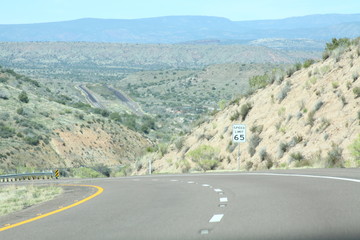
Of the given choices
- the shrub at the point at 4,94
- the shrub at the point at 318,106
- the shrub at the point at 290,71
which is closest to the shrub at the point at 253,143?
the shrub at the point at 318,106

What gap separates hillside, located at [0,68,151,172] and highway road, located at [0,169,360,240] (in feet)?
181

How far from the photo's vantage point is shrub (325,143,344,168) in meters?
28.9

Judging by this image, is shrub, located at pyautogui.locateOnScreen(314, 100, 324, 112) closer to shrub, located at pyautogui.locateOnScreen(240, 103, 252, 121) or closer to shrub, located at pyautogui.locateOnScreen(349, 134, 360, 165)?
shrub, located at pyautogui.locateOnScreen(349, 134, 360, 165)

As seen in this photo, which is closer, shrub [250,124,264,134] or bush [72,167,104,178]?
shrub [250,124,264,134]

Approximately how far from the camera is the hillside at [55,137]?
75.9 metres

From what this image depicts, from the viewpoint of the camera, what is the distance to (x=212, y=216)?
39.5 ft

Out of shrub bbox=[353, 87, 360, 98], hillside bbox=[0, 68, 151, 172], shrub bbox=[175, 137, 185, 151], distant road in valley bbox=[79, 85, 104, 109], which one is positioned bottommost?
distant road in valley bbox=[79, 85, 104, 109]

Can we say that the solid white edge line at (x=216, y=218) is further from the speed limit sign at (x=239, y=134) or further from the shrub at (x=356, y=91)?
the shrub at (x=356, y=91)

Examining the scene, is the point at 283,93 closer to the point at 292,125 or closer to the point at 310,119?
the point at 292,125

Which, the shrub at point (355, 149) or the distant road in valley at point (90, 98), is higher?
the shrub at point (355, 149)

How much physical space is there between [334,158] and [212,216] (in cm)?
1836

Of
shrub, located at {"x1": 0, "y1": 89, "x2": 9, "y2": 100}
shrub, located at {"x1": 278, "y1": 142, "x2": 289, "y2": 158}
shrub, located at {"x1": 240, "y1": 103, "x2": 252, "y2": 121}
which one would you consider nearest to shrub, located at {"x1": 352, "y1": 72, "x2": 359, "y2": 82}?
shrub, located at {"x1": 278, "y1": 142, "x2": 289, "y2": 158}

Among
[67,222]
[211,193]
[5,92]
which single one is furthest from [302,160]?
[5,92]

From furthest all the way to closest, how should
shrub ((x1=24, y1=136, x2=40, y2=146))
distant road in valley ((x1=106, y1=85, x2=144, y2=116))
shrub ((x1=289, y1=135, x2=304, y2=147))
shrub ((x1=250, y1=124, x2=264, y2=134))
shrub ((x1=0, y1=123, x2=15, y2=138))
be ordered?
1. distant road in valley ((x1=106, y1=85, x2=144, y2=116))
2. shrub ((x1=0, y1=123, x2=15, y2=138))
3. shrub ((x1=24, y1=136, x2=40, y2=146))
4. shrub ((x1=250, y1=124, x2=264, y2=134))
5. shrub ((x1=289, y1=135, x2=304, y2=147))
